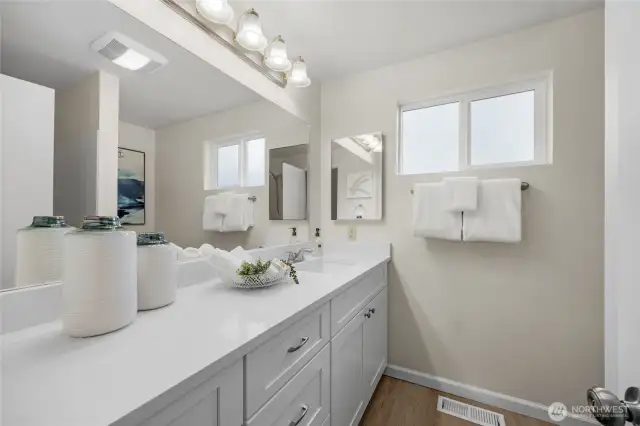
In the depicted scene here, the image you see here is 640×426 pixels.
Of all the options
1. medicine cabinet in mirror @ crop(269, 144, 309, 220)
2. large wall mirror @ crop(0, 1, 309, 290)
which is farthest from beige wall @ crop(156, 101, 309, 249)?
medicine cabinet in mirror @ crop(269, 144, 309, 220)

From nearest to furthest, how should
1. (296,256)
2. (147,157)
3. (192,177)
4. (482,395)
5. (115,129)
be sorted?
(115,129) < (147,157) < (192,177) < (482,395) < (296,256)

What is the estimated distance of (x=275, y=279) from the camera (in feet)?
3.60

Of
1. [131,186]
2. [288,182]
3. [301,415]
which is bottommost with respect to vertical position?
[301,415]

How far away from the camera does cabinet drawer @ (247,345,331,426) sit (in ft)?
2.33

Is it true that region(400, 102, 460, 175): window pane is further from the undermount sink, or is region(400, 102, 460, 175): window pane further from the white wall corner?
the white wall corner

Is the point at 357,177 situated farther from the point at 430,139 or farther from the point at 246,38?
the point at 246,38

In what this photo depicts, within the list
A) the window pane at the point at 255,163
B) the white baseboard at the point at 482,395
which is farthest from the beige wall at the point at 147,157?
the white baseboard at the point at 482,395

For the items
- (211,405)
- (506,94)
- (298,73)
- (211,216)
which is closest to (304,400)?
(211,405)

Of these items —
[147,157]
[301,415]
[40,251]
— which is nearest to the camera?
[40,251]

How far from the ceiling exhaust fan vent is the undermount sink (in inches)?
47.0

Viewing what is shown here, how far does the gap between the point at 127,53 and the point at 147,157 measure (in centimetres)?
38

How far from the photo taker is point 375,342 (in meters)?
1.66

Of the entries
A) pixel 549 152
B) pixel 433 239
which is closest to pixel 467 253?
pixel 433 239

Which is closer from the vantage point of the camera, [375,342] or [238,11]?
[238,11]
